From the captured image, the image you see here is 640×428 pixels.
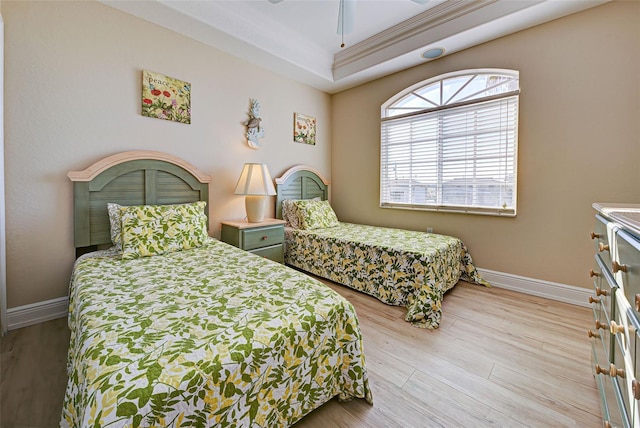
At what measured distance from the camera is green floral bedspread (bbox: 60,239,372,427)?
748 mm

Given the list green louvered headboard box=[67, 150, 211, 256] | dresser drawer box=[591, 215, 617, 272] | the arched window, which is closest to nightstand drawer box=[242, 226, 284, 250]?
green louvered headboard box=[67, 150, 211, 256]

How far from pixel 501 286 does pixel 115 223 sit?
369cm

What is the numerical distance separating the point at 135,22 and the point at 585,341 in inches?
173

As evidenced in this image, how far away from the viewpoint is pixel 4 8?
6.05ft

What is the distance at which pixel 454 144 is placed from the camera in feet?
10.1

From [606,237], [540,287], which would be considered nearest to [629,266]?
[606,237]

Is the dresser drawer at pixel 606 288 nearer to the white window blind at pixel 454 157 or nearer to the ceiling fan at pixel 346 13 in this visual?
the white window blind at pixel 454 157

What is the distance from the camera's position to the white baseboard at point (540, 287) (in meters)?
2.36

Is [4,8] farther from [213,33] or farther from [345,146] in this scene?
[345,146]

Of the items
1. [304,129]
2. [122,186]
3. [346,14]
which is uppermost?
[346,14]

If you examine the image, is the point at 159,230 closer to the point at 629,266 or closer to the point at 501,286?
the point at 629,266

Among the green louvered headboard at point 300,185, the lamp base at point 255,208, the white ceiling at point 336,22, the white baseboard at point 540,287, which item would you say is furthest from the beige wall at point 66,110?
the white baseboard at point 540,287

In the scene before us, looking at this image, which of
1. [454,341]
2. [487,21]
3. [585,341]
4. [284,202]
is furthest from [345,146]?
[585,341]

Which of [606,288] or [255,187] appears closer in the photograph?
[606,288]
